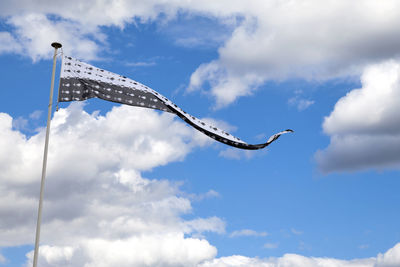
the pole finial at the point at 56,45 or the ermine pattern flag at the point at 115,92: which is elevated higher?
the pole finial at the point at 56,45

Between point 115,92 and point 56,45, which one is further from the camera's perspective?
point 115,92

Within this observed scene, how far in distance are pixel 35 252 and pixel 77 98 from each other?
10.7 meters

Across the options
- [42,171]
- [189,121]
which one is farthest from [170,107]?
[42,171]

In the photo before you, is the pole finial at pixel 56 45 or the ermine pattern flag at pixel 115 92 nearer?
the pole finial at pixel 56 45

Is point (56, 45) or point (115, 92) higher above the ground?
point (56, 45)

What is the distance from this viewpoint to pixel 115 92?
3881cm

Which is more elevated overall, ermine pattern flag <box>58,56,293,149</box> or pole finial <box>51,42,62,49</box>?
pole finial <box>51,42,62,49</box>

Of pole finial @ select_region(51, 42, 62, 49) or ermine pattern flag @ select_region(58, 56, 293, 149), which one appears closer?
pole finial @ select_region(51, 42, 62, 49)

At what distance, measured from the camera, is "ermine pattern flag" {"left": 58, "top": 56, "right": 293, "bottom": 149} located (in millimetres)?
36906

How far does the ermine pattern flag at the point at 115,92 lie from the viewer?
36.9 meters

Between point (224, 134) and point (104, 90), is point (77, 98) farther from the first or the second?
point (224, 134)

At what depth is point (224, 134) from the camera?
137ft

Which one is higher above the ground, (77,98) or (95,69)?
(95,69)

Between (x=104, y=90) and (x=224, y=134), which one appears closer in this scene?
(x=104, y=90)
